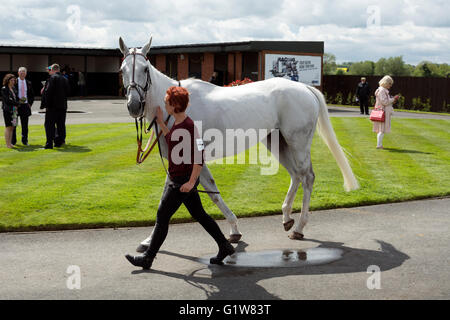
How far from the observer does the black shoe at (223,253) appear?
5.96 m

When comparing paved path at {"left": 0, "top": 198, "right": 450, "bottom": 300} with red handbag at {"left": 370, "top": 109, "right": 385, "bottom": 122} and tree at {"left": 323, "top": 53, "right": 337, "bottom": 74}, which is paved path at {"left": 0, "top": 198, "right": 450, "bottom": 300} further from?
tree at {"left": 323, "top": 53, "right": 337, "bottom": 74}

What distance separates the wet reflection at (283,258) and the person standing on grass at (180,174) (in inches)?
9.2

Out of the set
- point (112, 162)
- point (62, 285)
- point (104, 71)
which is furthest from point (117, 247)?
point (104, 71)

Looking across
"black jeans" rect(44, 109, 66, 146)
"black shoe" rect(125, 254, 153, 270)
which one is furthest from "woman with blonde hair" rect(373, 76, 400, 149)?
"black shoe" rect(125, 254, 153, 270)

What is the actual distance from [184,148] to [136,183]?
16.0 ft

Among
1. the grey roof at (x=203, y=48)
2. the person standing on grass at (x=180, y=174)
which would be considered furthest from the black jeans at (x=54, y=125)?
the grey roof at (x=203, y=48)

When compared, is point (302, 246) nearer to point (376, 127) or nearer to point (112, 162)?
point (112, 162)

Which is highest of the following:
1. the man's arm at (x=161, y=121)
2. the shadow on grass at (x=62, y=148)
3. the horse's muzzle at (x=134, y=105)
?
the horse's muzzle at (x=134, y=105)

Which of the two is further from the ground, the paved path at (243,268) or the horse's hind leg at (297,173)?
the horse's hind leg at (297,173)

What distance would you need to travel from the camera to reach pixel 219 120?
6.69m

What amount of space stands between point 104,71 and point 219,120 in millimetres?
45486

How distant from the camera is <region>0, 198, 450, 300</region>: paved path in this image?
16.9 ft

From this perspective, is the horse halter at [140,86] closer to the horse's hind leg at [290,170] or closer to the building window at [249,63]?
the horse's hind leg at [290,170]

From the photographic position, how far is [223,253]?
598 centimetres
